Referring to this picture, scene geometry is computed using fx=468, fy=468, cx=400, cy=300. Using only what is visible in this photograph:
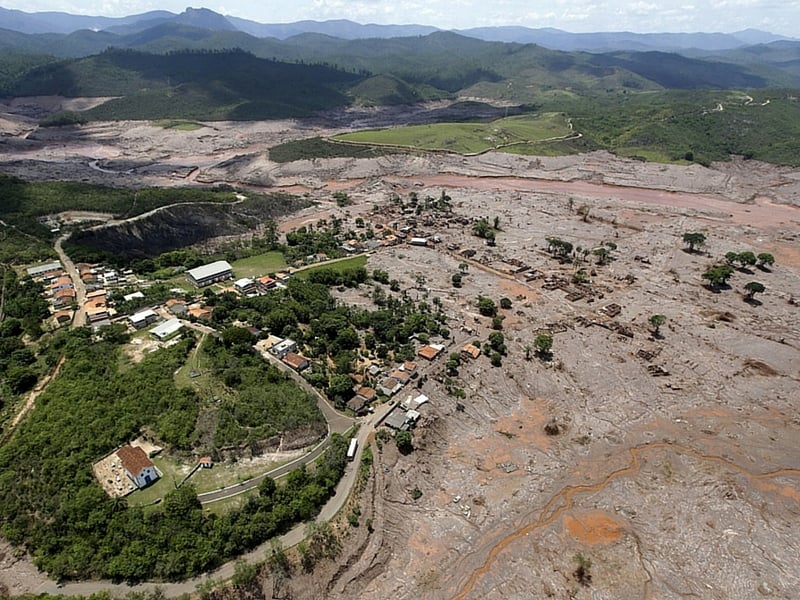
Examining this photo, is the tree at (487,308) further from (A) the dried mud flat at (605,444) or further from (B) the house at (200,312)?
(B) the house at (200,312)

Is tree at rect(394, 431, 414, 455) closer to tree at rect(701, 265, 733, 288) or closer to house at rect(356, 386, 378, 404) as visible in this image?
house at rect(356, 386, 378, 404)

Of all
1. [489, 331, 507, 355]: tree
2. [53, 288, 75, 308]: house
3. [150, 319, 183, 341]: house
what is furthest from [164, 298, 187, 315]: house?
[489, 331, 507, 355]: tree

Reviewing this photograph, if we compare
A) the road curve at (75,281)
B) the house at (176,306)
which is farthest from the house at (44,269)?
the house at (176,306)

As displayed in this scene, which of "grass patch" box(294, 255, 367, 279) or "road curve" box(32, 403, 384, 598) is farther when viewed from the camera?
"grass patch" box(294, 255, 367, 279)

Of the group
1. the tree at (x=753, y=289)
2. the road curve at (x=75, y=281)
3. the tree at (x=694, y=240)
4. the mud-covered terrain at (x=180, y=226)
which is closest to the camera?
the road curve at (x=75, y=281)

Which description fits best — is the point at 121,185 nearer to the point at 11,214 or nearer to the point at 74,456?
the point at 11,214

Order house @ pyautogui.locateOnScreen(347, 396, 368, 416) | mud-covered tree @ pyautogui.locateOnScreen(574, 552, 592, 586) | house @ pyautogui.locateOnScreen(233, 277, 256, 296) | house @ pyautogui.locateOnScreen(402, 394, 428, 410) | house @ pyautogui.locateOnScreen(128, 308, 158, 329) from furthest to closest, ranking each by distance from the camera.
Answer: house @ pyautogui.locateOnScreen(233, 277, 256, 296) → house @ pyautogui.locateOnScreen(128, 308, 158, 329) → house @ pyautogui.locateOnScreen(402, 394, 428, 410) → house @ pyautogui.locateOnScreen(347, 396, 368, 416) → mud-covered tree @ pyautogui.locateOnScreen(574, 552, 592, 586)

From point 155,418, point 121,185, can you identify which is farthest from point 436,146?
point 155,418
